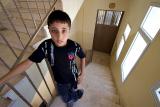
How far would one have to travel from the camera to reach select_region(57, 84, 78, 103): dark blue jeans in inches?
59.9

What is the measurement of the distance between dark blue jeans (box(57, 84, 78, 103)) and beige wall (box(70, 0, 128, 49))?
3.89 meters

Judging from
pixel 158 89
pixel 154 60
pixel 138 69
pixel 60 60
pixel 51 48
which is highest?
pixel 51 48

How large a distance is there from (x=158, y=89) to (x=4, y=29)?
9.24 feet

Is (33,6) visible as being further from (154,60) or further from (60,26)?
(154,60)

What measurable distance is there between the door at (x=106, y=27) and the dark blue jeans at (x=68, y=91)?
4.08 meters

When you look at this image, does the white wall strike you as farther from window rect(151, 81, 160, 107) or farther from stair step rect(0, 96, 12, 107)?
window rect(151, 81, 160, 107)

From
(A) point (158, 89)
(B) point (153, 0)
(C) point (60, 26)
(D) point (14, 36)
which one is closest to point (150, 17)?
(B) point (153, 0)

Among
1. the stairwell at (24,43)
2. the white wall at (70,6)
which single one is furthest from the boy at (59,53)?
the white wall at (70,6)

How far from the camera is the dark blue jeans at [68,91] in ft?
5.00

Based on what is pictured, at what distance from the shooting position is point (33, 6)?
2494 millimetres

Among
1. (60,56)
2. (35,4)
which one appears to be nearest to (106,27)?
(35,4)

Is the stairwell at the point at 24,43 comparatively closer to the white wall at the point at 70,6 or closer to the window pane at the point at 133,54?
the white wall at the point at 70,6

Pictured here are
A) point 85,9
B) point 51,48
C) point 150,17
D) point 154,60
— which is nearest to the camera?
point 51,48

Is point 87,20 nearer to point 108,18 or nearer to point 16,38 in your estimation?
point 108,18
